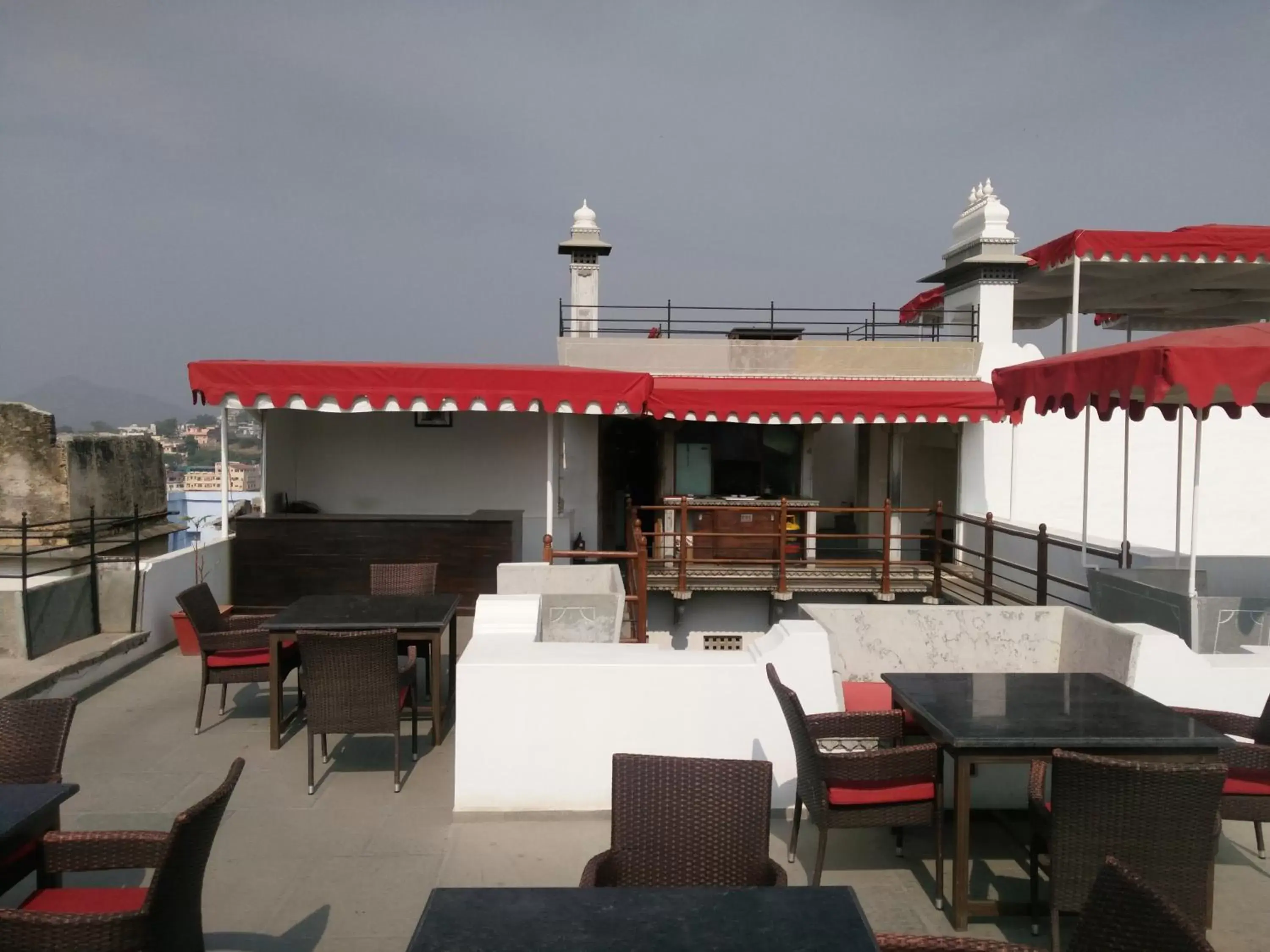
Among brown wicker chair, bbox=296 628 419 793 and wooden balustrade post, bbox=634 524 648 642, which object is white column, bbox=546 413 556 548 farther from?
brown wicker chair, bbox=296 628 419 793

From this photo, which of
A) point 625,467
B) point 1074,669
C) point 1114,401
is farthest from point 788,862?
point 625,467

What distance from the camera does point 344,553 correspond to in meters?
10.2

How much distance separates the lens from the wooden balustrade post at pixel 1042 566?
869 cm

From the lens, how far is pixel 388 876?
4.38m

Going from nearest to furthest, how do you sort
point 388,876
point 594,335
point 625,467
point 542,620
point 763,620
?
point 388,876 → point 542,620 → point 763,620 → point 594,335 → point 625,467

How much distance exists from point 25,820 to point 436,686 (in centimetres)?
301

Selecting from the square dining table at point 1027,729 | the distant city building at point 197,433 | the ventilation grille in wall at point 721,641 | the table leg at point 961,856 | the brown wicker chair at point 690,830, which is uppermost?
the distant city building at point 197,433

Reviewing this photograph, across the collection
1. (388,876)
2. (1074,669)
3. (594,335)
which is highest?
(594,335)

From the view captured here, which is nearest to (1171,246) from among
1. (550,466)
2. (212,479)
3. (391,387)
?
(550,466)

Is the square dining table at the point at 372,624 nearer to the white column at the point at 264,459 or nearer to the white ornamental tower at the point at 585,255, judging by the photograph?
the white column at the point at 264,459

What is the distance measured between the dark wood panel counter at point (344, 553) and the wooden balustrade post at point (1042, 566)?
5.70 metres

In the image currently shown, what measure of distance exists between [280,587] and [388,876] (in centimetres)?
658

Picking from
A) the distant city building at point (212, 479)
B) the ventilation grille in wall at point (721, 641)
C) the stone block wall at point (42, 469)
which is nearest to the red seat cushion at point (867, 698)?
the ventilation grille in wall at point (721, 641)

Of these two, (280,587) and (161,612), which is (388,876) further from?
(280,587)
